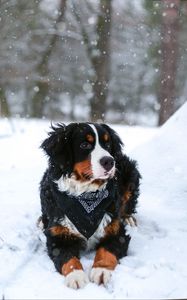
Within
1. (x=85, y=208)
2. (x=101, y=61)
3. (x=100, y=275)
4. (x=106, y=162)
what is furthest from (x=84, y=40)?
(x=100, y=275)

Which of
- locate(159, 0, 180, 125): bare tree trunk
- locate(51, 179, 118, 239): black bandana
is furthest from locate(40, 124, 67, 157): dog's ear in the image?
locate(159, 0, 180, 125): bare tree trunk

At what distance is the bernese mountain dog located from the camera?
3992 mm

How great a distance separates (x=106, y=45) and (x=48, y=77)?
2167 millimetres

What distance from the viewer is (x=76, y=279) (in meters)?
3.47

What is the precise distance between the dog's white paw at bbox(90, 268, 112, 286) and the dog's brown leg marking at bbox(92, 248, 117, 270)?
102mm

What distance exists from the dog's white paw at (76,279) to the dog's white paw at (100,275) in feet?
0.18

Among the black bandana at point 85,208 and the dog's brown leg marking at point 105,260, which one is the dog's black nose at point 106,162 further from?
the dog's brown leg marking at point 105,260

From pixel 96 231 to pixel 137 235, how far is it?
67cm

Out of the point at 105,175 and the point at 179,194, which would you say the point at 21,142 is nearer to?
the point at 179,194

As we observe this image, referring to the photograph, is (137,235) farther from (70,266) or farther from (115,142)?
(70,266)

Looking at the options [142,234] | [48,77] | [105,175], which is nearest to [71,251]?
[105,175]

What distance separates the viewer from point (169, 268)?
381 cm

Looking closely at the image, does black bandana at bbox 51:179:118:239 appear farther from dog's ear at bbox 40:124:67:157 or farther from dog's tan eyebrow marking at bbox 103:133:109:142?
dog's tan eyebrow marking at bbox 103:133:109:142

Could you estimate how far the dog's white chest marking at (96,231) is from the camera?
13.5ft
